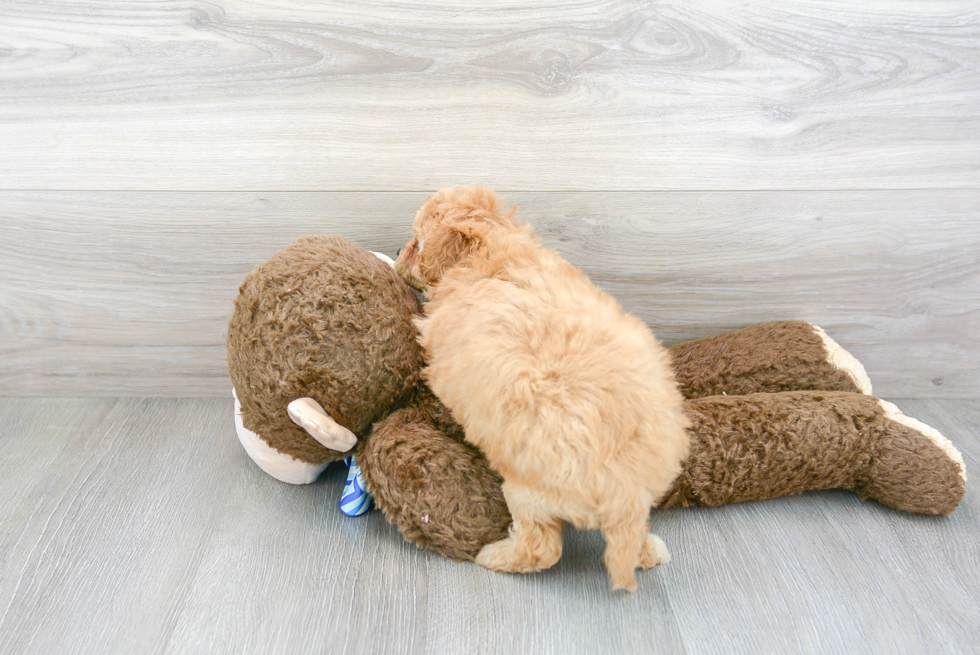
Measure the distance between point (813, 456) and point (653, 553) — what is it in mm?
296

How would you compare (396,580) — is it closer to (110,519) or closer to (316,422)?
(316,422)

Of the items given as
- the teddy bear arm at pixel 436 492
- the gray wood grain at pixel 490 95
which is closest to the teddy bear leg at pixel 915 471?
the gray wood grain at pixel 490 95

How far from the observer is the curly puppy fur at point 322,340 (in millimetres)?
864

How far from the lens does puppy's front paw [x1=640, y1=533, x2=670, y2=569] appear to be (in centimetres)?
85

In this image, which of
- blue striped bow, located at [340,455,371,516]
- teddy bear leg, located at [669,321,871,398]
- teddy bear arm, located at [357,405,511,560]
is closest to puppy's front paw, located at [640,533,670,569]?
teddy bear arm, located at [357,405,511,560]

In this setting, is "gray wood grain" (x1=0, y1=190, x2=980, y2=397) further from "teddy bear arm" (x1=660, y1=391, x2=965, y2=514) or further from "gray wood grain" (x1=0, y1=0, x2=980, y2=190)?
"teddy bear arm" (x1=660, y1=391, x2=965, y2=514)

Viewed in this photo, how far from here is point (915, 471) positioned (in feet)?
3.06

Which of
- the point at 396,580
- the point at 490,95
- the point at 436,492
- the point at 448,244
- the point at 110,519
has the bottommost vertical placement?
the point at 110,519

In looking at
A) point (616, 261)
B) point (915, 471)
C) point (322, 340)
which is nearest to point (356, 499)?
point (322, 340)

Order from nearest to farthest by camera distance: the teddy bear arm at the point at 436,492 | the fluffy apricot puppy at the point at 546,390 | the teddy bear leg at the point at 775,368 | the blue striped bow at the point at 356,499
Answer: the fluffy apricot puppy at the point at 546,390 → the teddy bear arm at the point at 436,492 → the blue striped bow at the point at 356,499 → the teddy bear leg at the point at 775,368

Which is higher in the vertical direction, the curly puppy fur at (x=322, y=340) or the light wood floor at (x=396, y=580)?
the curly puppy fur at (x=322, y=340)

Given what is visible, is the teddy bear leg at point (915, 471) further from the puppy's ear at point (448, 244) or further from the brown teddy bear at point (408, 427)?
the puppy's ear at point (448, 244)

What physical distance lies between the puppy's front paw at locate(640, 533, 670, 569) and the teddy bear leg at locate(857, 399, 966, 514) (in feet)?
1.16

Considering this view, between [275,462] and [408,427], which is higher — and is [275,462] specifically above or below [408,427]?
below
